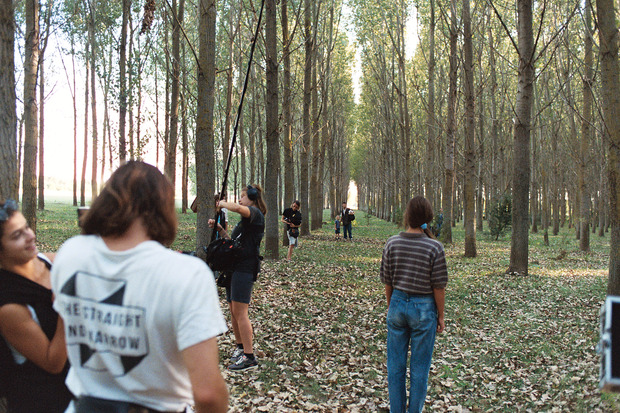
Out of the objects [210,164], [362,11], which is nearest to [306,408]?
[210,164]

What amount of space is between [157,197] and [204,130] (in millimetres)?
7666

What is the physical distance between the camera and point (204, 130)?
359 inches

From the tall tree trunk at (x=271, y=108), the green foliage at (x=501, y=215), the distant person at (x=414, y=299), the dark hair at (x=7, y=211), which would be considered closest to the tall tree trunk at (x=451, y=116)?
the green foliage at (x=501, y=215)

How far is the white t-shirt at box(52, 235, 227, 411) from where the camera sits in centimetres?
154

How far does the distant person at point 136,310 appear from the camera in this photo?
1.54m

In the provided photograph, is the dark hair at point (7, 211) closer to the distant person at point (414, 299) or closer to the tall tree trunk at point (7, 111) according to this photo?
the tall tree trunk at point (7, 111)

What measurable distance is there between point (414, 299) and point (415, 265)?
303mm

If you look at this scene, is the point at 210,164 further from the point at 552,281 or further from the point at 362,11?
the point at 362,11

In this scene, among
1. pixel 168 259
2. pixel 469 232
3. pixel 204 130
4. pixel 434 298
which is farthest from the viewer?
pixel 469 232

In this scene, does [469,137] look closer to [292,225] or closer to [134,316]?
[292,225]

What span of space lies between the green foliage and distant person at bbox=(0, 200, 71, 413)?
2484 cm

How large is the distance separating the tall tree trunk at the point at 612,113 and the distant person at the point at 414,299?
5.24 m

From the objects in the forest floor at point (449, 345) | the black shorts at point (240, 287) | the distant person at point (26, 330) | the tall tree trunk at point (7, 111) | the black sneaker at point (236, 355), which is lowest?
the forest floor at point (449, 345)

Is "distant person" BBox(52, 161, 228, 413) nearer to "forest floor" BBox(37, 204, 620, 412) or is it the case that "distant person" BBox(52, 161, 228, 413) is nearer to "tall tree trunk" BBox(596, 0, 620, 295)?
"forest floor" BBox(37, 204, 620, 412)
